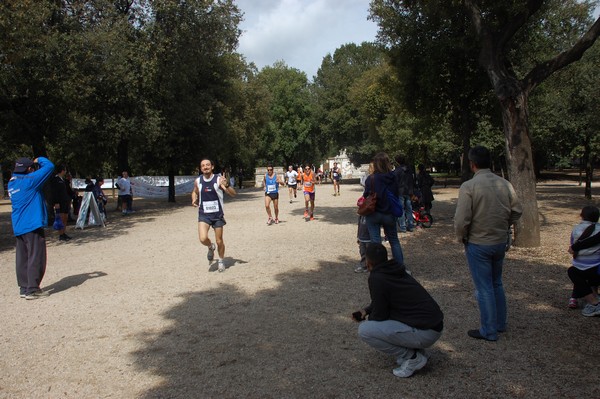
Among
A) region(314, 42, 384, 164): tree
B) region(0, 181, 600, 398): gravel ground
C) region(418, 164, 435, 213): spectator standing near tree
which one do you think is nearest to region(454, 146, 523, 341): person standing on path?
region(0, 181, 600, 398): gravel ground

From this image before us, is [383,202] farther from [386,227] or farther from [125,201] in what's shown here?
[125,201]

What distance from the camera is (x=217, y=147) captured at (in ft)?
88.8

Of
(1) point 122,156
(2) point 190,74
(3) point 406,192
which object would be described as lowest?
(3) point 406,192

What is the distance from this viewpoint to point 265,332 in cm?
511

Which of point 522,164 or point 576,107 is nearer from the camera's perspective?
point 522,164

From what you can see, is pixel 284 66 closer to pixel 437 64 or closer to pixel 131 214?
pixel 131 214

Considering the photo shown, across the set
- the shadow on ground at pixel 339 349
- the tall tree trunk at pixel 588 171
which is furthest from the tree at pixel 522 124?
the tall tree trunk at pixel 588 171

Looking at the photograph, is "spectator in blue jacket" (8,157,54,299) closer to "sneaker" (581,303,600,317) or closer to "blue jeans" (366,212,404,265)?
"blue jeans" (366,212,404,265)

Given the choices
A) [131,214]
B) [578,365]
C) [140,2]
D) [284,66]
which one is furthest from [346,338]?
[284,66]

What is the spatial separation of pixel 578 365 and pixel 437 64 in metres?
11.3

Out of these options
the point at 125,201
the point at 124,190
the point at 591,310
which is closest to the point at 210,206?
the point at 591,310

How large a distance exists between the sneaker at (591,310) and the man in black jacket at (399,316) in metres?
2.40

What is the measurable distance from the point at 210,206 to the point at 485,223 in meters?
4.97

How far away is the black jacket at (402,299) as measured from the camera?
3.87m
